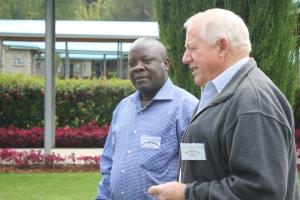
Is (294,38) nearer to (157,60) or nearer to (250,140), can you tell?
(157,60)

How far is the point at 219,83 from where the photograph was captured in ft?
7.82

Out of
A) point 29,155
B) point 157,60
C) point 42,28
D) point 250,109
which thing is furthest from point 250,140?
point 42,28

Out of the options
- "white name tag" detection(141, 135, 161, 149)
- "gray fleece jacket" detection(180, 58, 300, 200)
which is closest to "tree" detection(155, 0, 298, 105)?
"white name tag" detection(141, 135, 161, 149)

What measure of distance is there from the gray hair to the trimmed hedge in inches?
517

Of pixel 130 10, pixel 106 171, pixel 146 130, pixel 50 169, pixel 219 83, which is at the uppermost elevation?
pixel 130 10

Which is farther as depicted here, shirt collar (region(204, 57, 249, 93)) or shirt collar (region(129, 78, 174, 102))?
shirt collar (region(129, 78, 174, 102))

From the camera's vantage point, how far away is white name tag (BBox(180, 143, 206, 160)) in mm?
2287

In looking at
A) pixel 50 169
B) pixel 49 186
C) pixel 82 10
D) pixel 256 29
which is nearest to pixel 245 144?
pixel 256 29

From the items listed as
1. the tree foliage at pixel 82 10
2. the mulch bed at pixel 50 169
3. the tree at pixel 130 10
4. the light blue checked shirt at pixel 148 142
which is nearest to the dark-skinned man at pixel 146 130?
the light blue checked shirt at pixel 148 142

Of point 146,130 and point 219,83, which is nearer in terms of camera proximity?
point 219,83

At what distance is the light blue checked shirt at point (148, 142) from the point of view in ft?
10.9

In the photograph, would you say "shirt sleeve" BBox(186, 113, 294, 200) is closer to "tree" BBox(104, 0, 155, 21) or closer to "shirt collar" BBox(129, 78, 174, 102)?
"shirt collar" BBox(129, 78, 174, 102)

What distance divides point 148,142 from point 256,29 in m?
4.79

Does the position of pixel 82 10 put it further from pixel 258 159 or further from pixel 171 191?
pixel 258 159
